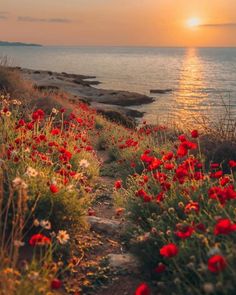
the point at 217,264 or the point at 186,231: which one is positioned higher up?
the point at 217,264

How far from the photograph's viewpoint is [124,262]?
502cm

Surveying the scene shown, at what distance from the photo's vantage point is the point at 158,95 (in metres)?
57.9

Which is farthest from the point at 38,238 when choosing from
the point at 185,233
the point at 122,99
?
the point at 122,99

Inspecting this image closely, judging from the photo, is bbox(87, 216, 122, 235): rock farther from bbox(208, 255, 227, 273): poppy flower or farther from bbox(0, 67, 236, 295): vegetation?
bbox(208, 255, 227, 273): poppy flower

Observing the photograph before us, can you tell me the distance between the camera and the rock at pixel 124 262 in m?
4.95

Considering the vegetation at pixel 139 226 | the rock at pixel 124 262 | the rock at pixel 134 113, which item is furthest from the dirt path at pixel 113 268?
the rock at pixel 134 113

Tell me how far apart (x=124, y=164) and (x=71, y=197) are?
4.74 meters

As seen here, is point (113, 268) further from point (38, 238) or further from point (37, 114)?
point (37, 114)

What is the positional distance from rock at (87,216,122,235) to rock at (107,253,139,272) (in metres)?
0.91

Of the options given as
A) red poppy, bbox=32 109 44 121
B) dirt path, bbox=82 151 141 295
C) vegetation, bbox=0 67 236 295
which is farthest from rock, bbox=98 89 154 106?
vegetation, bbox=0 67 236 295

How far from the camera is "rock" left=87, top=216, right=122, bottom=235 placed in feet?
20.0

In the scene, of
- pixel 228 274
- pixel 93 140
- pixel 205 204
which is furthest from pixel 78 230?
pixel 93 140

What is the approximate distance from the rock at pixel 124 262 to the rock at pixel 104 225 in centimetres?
91

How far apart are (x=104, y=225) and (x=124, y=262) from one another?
4.03 ft
